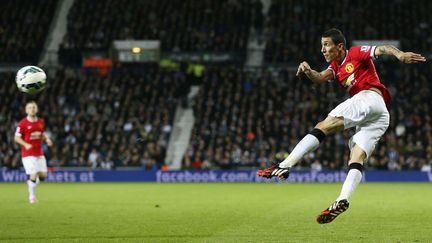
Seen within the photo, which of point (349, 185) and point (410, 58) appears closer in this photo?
point (410, 58)

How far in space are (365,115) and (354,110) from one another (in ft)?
0.48

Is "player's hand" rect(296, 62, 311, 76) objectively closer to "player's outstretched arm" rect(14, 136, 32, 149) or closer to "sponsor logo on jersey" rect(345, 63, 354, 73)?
"sponsor logo on jersey" rect(345, 63, 354, 73)

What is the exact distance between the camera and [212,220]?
12375mm

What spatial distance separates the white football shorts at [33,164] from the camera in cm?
1780

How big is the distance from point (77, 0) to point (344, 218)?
2959cm

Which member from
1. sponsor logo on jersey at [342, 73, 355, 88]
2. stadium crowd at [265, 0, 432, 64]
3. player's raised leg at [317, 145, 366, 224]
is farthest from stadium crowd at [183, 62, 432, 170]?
player's raised leg at [317, 145, 366, 224]

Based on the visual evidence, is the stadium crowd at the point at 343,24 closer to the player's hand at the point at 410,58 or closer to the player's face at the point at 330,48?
the player's face at the point at 330,48

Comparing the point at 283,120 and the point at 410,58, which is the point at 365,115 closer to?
the point at 410,58

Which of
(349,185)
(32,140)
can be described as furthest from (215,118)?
(349,185)

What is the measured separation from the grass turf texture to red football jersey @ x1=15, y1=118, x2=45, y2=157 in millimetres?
1149

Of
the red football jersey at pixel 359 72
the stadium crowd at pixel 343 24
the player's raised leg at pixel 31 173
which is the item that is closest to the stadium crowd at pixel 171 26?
the stadium crowd at pixel 343 24

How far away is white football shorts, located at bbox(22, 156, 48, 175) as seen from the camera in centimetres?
1780

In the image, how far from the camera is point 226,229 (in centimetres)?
1075

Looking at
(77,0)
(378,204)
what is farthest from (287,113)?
(378,204)
